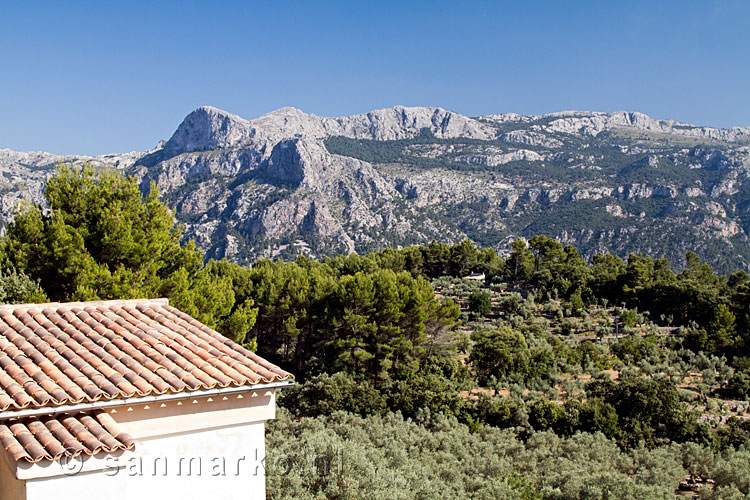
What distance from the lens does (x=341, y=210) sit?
126688mm

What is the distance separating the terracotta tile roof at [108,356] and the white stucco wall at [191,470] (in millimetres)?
460

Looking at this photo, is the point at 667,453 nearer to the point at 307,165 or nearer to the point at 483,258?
the point at 483,258

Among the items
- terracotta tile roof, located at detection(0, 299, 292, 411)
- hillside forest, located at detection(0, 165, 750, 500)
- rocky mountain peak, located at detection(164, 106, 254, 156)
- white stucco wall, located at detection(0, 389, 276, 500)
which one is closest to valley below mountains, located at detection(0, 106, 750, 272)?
rocky mountain peak, located at detection(164, 106, 254, 156)

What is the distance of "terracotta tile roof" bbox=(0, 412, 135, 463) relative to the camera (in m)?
3.64

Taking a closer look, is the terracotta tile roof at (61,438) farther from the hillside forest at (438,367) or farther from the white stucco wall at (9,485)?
the hillside forest at (438,367)

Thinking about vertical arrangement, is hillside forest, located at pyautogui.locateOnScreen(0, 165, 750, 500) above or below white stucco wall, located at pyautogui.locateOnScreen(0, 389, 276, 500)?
below

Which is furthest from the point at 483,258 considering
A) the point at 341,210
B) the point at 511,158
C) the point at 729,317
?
the point at 511,158

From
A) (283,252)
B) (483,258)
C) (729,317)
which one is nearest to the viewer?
(729,317)

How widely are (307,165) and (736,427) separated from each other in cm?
12119

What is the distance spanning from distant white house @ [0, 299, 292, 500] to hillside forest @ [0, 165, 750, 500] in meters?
4.26

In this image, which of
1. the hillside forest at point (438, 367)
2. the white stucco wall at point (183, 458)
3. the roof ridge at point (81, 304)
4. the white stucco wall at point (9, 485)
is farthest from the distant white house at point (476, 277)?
the white stucco wall at point (9, 485)

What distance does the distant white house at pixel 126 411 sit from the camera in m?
3.76

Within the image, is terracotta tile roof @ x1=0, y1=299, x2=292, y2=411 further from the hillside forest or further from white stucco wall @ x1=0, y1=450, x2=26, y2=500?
the hillside forest

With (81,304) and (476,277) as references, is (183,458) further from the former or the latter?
(476,277)
